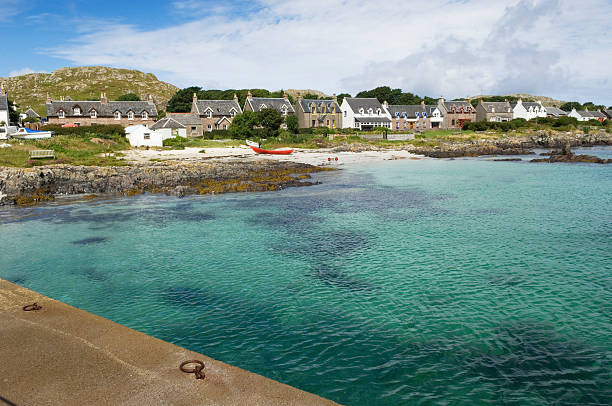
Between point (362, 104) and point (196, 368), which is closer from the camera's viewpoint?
point (196, 368)

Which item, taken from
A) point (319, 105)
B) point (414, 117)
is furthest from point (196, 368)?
point (414, 117)

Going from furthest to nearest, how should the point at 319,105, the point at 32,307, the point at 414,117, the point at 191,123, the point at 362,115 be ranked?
the point at 414,117 < the point at 362,115 < the point at 319,105 < the point at 191,123 < the point at 32,307

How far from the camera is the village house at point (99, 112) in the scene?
310 feet

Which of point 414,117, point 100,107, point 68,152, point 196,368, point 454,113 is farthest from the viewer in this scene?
point 454,113

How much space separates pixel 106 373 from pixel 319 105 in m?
111

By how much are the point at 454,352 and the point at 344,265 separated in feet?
24.5

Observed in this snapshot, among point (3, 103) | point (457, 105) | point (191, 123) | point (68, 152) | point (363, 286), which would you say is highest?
point (457, 105)

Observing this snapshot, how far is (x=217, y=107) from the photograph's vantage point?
351 ft

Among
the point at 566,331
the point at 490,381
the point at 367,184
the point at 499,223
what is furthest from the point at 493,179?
the point at 490,381

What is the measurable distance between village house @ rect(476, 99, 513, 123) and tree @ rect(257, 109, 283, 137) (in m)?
75.6

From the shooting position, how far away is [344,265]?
58.9ft

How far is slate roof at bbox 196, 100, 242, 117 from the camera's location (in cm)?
10485

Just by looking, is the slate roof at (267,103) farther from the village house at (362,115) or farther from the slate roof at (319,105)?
the village house at (362,115)

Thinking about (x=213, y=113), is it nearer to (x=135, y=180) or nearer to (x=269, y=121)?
(x=269, y=121)
